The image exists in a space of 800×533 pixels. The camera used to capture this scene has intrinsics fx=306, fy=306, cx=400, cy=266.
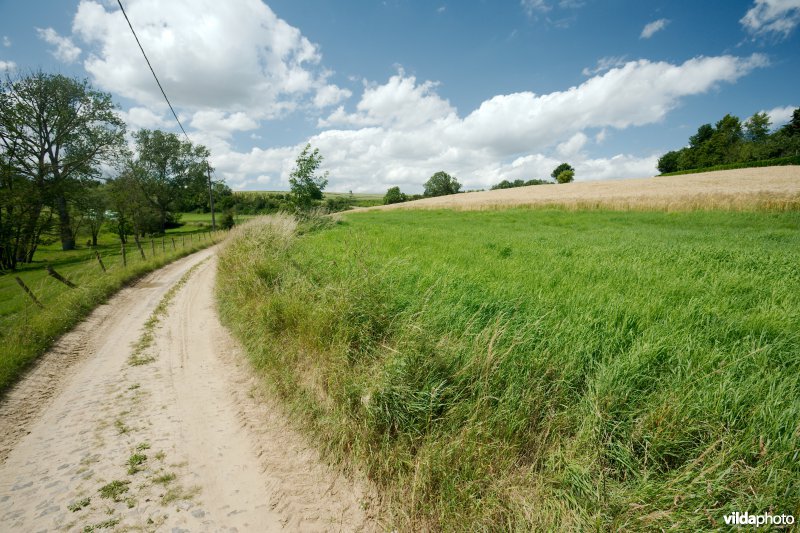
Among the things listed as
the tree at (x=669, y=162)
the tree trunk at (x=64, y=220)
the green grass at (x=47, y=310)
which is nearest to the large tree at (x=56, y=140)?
the tree trunk at (x=64, y=220)

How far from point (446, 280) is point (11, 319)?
11.8 m

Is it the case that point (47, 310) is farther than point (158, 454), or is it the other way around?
point (47, 310)

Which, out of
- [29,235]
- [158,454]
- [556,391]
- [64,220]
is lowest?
[158,454]

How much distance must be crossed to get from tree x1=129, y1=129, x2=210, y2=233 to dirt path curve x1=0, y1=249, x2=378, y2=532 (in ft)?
184

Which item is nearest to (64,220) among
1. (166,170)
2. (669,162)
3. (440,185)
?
(166,170)

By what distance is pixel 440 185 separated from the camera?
108562mm

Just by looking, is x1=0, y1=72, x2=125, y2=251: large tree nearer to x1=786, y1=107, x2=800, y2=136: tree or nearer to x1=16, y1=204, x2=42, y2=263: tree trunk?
x1=16, y1=204, x2=42, y2=263: tree trunk

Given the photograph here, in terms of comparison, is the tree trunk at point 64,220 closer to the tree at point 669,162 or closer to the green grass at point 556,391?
the green grass at point 556,391

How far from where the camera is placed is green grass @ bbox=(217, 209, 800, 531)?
2.18m

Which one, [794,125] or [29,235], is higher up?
[794,125]

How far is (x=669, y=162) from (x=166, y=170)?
121 metres

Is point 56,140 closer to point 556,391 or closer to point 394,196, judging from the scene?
point 556,391

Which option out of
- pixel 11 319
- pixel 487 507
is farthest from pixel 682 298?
pixel 11 319

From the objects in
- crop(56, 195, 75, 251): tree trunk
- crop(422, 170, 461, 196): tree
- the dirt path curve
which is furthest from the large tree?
crop(422, 170, 461, 196): tree
